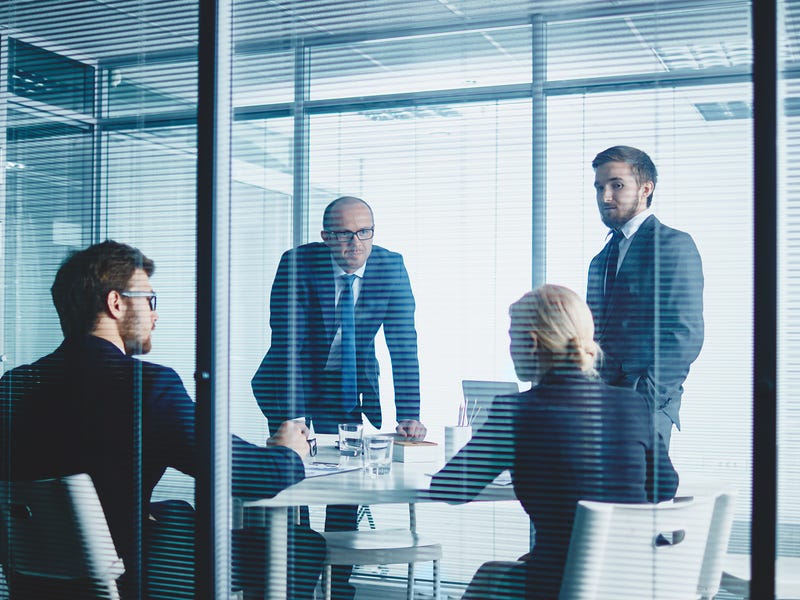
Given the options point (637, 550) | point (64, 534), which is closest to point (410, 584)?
point (637, 550)

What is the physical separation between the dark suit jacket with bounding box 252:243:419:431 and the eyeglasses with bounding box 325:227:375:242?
4cm

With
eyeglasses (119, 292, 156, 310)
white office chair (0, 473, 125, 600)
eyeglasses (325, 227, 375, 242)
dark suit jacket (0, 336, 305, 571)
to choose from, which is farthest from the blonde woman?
eyeglasses (119, 292, 156, 310)

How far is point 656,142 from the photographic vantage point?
225cm

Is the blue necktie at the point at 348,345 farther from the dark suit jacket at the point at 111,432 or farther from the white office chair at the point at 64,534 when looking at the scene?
the white office chair at the point at 64,534

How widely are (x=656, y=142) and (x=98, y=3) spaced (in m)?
1.78

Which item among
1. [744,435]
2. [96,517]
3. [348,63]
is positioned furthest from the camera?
[348,63]

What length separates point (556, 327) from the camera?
2.31 meters

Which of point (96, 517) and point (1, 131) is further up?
point (1, 131)

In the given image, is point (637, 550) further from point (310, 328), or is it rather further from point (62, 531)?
point (62, 531)

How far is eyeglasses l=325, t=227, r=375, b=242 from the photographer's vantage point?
2.52 m

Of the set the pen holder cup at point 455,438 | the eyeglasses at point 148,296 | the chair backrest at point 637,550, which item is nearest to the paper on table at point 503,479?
the pen holder cup at point 455,438

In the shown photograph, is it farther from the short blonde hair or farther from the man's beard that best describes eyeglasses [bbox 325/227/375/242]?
the man's beard

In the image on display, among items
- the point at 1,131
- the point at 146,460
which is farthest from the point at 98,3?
the point at 146,460

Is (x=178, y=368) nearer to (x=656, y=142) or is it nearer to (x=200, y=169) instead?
(x=200, y=169)
